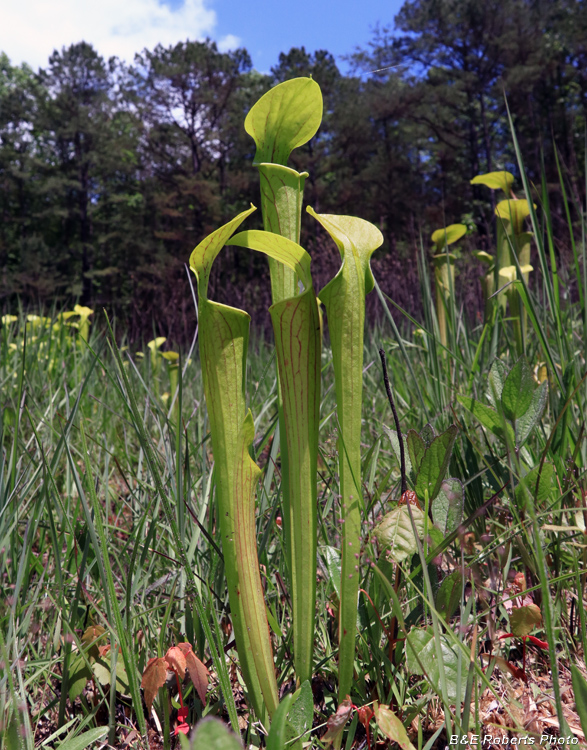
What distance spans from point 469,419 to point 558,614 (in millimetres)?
542

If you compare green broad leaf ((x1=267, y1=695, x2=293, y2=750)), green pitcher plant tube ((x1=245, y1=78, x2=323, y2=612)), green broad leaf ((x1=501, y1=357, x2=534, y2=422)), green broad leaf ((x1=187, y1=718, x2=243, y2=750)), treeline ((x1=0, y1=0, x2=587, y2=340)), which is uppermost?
treeline ((x1=0, y1=0, x2=587, y2=340))

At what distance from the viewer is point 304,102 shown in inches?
21.0

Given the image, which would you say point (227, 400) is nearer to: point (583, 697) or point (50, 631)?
point (583, 697)

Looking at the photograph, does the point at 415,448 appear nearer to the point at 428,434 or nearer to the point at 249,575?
the point at 428,434

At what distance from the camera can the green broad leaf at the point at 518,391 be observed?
75 centimetres

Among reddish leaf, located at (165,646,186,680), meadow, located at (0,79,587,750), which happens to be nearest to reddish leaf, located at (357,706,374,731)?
meadow, located at (0,79,587,750)

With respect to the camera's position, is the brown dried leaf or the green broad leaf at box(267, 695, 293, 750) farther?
the brown dried leaf

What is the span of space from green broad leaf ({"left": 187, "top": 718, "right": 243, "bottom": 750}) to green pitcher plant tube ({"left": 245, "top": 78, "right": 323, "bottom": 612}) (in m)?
0.25

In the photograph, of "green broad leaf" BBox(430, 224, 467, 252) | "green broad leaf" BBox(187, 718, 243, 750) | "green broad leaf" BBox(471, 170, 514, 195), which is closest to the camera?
"green broad leaf" BBox(187, 718, 243, 750)

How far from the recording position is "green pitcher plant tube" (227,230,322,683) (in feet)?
1.68

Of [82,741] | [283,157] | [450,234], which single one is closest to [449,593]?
[82,741]

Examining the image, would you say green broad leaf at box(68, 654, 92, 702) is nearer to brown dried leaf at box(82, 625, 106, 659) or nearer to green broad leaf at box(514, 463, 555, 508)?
brown dried leaf at box(82, 625, 106, 659)

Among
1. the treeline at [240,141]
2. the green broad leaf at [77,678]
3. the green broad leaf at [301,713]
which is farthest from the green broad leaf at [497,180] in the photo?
the treeline at [240,141]

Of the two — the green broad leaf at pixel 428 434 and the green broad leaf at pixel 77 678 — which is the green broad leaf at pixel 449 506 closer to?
the green broad leaf at pixel 428 434
